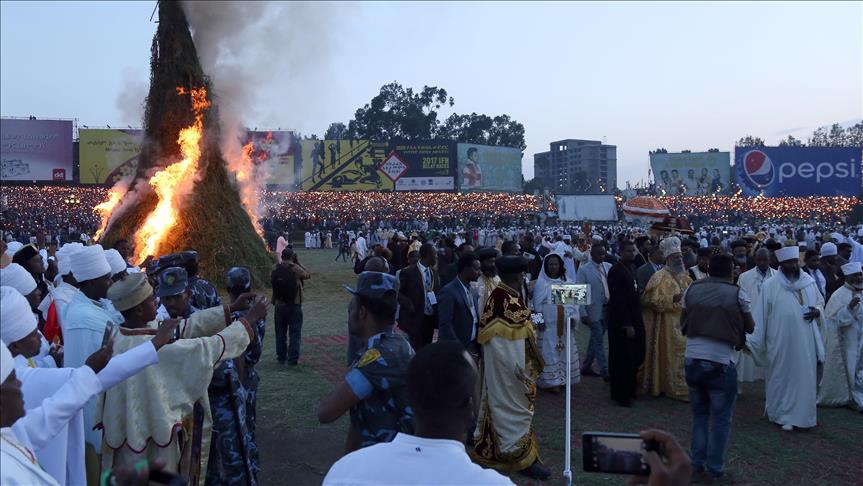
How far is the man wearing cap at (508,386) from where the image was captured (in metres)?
6.05

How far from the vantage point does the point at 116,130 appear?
5328 centimetres

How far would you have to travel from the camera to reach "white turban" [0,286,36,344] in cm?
287

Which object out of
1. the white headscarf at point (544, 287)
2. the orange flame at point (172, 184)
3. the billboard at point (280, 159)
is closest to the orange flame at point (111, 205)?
the orange flame at point (172, 184)

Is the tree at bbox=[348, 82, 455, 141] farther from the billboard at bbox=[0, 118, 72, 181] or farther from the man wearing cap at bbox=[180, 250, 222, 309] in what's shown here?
the man wearing cap at bbox=[180, 250, 222, 309]

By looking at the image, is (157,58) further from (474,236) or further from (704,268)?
(474,236)

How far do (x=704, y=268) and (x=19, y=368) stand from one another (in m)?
8.74

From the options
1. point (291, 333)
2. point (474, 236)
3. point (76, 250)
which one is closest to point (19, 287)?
point (76, 250)

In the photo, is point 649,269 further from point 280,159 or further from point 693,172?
point 693,172

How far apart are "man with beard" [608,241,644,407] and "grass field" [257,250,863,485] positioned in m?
0.29

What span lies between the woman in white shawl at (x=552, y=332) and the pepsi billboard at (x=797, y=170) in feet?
153

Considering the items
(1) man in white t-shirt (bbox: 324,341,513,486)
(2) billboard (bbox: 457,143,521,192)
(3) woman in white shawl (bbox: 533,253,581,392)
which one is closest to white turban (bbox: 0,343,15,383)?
(1) man in white t-shirt (bbox: 324,341,513,486)

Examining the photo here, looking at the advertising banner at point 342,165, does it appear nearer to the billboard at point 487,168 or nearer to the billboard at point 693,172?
the billboard at point 487,168

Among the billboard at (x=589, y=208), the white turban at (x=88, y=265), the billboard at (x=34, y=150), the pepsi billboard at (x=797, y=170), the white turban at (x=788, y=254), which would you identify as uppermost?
the billboard at (x=34, y=150)

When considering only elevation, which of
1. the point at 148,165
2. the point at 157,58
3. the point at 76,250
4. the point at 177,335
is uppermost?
the point at 157,58
